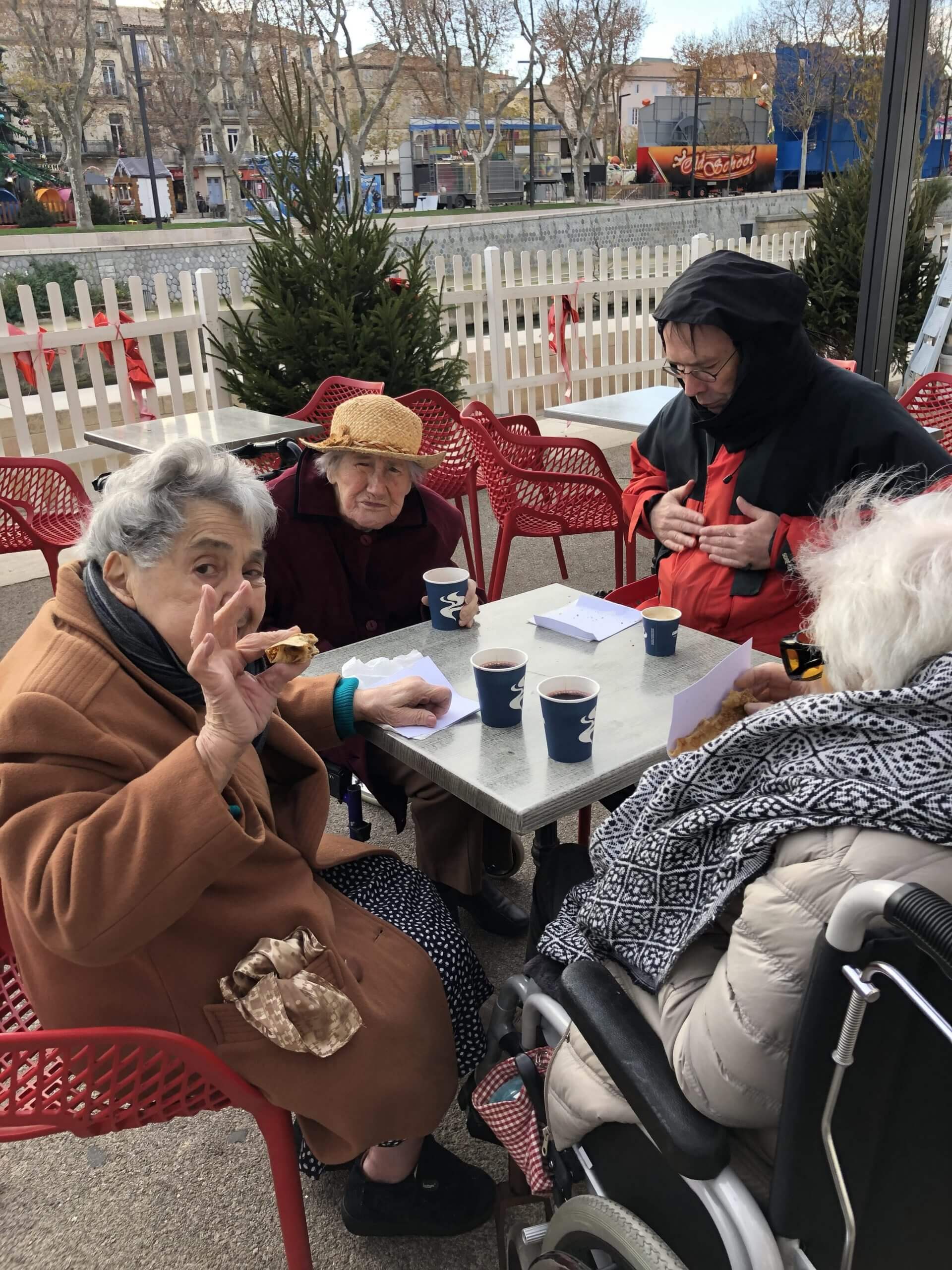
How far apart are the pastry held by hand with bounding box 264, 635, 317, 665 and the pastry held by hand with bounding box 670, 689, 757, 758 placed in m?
0.67

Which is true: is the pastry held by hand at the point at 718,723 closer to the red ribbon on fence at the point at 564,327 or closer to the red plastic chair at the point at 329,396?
the red plastic chair at the point at 329,396

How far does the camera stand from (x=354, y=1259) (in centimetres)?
176

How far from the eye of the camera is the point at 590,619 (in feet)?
7.75

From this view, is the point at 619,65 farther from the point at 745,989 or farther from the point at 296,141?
the point at 745,989

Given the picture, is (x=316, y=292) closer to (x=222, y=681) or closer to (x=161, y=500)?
(x=161, y=500)

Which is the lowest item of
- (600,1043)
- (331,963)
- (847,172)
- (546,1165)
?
A: (546,1165)

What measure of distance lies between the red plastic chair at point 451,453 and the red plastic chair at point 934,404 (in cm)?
243

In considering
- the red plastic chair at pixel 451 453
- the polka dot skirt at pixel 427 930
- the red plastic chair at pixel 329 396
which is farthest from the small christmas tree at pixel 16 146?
the polka dot skirt at pixel 427 930

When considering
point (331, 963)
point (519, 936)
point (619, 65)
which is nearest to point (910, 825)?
point (331, 963)

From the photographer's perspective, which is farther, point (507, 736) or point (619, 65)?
point (619, 65)

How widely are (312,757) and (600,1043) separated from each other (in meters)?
0.87

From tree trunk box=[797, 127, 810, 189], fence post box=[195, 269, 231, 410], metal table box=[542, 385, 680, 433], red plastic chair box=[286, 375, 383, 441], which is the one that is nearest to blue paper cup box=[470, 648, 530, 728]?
metal table box=[542, 385, 680, 433]

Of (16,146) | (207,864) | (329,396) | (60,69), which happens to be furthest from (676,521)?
(16,146)

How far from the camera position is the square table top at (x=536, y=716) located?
1653 mm
